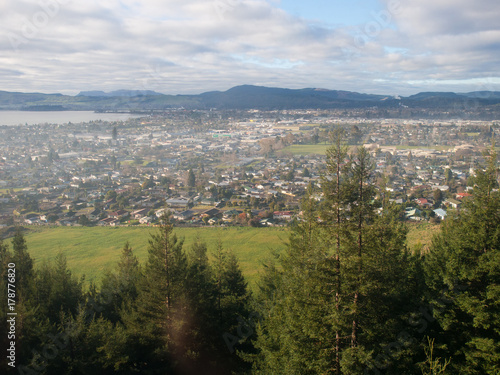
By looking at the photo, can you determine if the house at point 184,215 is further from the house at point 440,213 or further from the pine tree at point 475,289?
the pine tree at point 475,289

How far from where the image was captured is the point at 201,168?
1475 inches

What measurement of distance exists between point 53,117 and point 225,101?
52.1m

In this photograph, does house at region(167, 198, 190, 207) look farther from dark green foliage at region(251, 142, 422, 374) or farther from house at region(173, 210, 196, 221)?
dark green foliage at region(251, 142, 422, 374)

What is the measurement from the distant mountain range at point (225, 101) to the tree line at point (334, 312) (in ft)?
174

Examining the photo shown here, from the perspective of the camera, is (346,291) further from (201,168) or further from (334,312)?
(201,168)

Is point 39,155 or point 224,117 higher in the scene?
point 224,117

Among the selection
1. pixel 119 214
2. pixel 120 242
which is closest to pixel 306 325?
pixel 120 242

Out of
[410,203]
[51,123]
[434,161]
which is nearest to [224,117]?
[51,123]

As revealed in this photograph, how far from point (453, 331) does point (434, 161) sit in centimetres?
3748

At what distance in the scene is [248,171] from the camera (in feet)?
123

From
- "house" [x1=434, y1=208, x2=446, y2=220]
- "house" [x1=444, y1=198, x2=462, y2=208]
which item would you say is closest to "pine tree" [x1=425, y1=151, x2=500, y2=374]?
"house" [x1=434, y1=208, x2=446, y2=220]

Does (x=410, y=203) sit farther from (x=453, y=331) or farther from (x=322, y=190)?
(x=322, y=190)

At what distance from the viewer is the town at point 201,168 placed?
23641 mm

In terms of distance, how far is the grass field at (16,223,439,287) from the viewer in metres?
16.1
